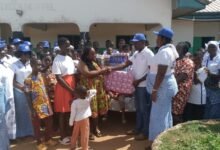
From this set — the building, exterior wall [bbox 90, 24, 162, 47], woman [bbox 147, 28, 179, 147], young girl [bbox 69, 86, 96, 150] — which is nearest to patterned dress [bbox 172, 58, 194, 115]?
woman [bbox 147, 28, 179, 147]

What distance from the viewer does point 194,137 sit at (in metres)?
4.91

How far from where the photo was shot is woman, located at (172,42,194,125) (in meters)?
5.94

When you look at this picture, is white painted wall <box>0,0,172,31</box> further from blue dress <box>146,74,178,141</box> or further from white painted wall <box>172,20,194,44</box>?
blue dress <box>146,74,178,141</box>

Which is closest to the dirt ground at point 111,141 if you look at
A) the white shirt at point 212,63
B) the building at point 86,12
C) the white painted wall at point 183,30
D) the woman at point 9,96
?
the woman at point 9,96

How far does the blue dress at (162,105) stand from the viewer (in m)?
5.38

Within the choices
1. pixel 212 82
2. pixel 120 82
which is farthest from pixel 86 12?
pixel 212 82

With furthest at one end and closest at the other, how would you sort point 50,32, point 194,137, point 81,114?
point 50,32 → point 81,114 → point 194,137

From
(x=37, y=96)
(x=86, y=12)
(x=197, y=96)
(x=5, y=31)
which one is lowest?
(x=197, y=96)

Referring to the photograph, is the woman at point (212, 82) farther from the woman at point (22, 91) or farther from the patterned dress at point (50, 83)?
the woman at point (22, 91)

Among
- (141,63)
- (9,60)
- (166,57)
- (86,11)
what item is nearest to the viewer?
(166,57)

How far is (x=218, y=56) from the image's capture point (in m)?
6.25

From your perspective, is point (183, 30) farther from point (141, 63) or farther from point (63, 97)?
point (63, 97)

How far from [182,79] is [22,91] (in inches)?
106

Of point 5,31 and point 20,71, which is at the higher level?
point 5,31
